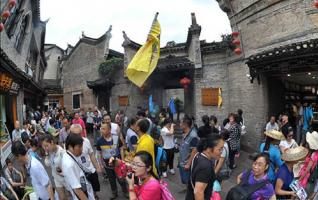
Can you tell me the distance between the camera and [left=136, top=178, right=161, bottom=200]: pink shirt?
3215 millimetres

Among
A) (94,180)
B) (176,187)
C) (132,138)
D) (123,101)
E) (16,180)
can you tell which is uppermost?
(123,101)

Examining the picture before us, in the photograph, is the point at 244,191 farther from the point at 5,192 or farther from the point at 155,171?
the point at 5,192

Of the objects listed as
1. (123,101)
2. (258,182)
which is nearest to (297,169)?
(258,182)

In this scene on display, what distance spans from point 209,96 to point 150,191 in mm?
11335

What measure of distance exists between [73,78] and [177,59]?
1425cm

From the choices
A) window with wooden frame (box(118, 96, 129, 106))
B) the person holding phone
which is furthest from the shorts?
window with wooden frame (box(118, 96, 129, 106))

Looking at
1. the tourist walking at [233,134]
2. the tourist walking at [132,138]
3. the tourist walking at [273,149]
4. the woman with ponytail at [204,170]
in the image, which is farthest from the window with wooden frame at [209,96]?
the woman with ponytail at [204,170]

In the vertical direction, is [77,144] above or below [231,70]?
below

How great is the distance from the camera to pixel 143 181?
11.1 feet

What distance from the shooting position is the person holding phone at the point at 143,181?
3.23 m

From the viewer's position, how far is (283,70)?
32.4 feet

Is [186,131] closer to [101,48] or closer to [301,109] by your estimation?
[301,109]

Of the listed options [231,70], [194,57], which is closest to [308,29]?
[231,70]

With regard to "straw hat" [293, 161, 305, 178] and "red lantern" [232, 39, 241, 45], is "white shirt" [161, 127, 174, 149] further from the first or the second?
"red lantern" [232, 39, 241, 45]
